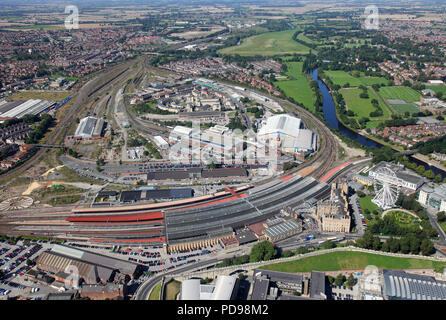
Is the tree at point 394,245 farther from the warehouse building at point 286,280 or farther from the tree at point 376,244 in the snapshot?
the warehouse building at point 286,280

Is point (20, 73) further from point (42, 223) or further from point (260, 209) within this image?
point (260, 209)

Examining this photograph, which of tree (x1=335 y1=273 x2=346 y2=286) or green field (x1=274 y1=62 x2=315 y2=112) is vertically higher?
green field (x1=274 y1=62 x2=315 y2=112)

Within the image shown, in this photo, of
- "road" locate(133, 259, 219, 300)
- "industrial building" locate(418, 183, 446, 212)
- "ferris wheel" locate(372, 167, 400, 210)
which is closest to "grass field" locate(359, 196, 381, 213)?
"ferris wheel" locate(372, 167, 400, 210)

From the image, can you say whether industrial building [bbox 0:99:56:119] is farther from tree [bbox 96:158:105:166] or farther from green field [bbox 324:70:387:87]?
green field [bbox 324:70:387:87]

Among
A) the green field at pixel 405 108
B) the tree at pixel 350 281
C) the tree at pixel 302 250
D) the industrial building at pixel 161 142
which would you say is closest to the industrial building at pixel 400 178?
the tree at pixel 302 250

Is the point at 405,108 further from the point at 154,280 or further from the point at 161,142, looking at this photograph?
the point at 154,280
